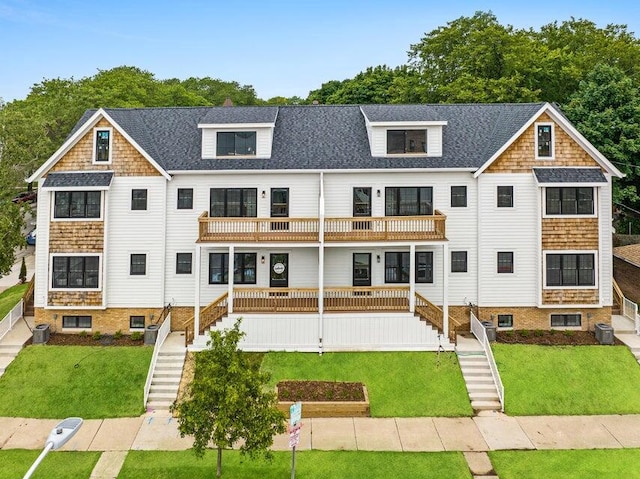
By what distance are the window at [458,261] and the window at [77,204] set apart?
17.4 meters

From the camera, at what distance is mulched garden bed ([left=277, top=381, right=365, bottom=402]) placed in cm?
1764

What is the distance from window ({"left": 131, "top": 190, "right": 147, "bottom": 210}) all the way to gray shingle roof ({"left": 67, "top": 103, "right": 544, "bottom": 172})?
1678 millimetres

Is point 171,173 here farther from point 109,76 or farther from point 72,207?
point 109,76

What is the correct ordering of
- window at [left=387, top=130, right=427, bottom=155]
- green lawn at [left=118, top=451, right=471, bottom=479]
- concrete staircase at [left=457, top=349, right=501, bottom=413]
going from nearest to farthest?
green lawn at [left=118, top=451, right=471, bottom=479] < concrete staircase at [left=457, top=349, right=501, bottom=413] < window at [left=387, top=130, right=427, bottom=155]

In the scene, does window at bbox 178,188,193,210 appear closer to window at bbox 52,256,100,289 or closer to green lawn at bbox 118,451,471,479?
window at bbox 52,256,100,289

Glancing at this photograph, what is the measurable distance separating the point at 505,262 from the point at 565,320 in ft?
Answer: 13.5

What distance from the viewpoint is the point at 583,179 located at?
22.1 m

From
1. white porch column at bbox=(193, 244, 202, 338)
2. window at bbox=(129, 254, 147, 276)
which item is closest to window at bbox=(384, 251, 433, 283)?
white porch column at bbox=(193, 244, 202, 338)

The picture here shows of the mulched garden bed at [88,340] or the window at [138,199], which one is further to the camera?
the window at [138,199]

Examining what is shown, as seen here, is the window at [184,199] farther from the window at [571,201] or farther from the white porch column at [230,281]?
the window at [571,201]

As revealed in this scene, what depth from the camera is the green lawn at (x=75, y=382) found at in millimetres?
17531

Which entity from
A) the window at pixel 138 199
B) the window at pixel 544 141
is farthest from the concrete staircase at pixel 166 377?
the window at pixel 544 141

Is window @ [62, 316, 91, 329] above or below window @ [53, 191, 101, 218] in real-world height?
below


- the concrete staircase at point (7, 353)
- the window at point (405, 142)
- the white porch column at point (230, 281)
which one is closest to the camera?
the concrete staircase at point (7, 353)
